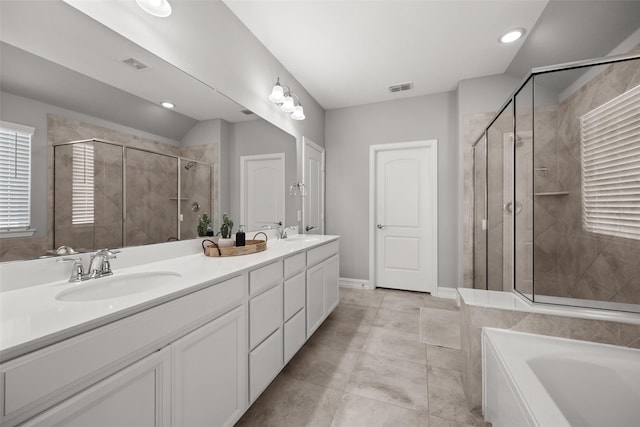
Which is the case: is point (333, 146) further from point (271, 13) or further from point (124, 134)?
point (124, 134)

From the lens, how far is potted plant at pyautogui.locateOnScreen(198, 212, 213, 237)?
5.63 feet

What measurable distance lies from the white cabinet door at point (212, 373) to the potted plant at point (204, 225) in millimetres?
704

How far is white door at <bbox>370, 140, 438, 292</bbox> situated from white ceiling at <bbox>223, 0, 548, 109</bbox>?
876 millimetres

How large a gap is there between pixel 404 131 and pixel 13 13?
3418mm

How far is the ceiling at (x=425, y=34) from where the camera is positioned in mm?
1885

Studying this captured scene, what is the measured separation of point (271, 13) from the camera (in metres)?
1.96

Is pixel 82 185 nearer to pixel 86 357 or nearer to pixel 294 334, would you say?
pixel 86 357

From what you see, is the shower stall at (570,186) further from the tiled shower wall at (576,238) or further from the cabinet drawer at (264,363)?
the cabinet drawer at (264,363)

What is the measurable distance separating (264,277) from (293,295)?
1.37 feet

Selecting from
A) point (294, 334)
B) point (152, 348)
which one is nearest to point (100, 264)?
point (152, 348)

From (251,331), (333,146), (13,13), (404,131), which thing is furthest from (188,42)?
(404,131)

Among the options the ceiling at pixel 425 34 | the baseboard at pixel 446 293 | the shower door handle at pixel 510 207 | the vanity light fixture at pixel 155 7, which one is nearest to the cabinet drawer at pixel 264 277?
the vanity light fixture at pixel 155 7

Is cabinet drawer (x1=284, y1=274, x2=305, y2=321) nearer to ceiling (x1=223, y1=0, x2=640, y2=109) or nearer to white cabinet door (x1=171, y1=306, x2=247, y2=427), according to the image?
white cabinet door (x1=171, y1=306, x2=247, y2=427)

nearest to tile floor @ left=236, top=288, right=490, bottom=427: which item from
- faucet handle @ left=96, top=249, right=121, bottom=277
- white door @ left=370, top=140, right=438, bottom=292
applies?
white door @ left=370, top=140, right=438, bottom=292
